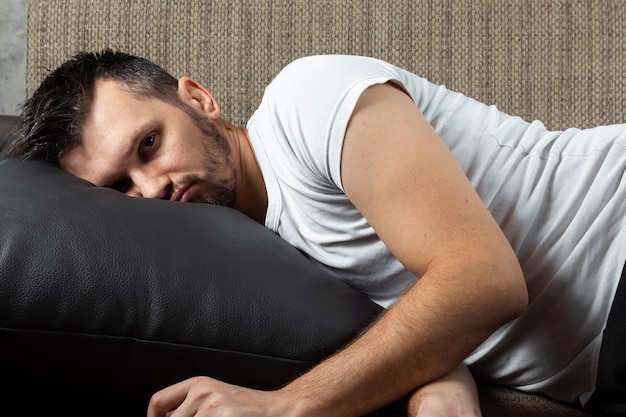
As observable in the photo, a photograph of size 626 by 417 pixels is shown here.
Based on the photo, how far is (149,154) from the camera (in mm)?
1269

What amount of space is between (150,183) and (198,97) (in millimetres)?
243

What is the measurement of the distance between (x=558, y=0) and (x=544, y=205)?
570 millimetres

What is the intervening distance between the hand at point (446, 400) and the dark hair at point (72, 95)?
64 centimetres

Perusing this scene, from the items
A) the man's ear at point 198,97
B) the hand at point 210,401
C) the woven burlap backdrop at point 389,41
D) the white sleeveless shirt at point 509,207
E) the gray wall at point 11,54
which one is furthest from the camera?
the gray wall at point 11,54

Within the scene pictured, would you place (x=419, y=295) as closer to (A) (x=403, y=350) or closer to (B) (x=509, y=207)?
(A) (x=403, y=350)

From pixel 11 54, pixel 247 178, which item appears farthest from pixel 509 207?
pixel 11 54

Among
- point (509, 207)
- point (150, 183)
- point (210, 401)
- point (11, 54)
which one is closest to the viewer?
point (210, 401)

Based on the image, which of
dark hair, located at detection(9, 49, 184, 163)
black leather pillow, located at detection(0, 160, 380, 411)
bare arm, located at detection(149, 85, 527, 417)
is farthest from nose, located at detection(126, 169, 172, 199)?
bare arm, located at detection(149, 85, 527, 417)

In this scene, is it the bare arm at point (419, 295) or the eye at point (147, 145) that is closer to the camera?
the bare arm at point (419, 295)

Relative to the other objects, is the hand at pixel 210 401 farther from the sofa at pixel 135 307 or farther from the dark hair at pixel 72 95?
the dark hair at pixel 72 95

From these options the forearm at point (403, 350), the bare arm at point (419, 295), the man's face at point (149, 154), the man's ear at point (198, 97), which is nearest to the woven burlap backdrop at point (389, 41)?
the man's ear at point (198, 97)

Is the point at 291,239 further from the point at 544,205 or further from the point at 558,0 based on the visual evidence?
the point at 558,0

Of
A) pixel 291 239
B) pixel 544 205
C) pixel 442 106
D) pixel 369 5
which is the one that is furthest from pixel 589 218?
pixel 369 5

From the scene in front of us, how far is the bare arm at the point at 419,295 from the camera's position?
884 millimetres
